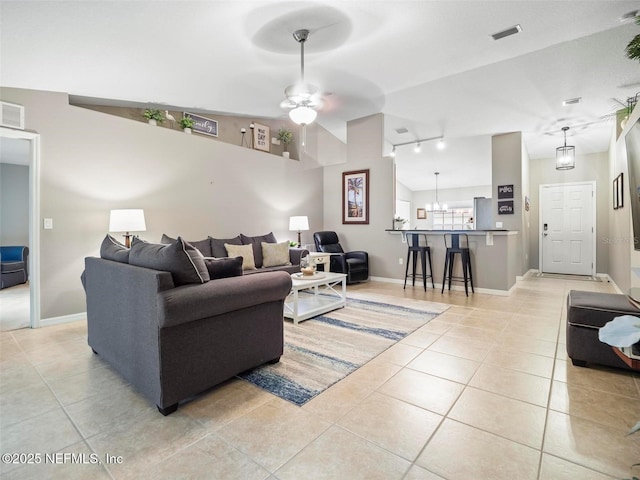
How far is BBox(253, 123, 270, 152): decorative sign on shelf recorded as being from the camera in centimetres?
584

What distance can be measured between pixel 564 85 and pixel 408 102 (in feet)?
6.71

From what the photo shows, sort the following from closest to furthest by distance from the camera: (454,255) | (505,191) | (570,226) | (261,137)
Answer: (454,255), (505,191), (261,137), (570,226)

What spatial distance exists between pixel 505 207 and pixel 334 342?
482 centimetres

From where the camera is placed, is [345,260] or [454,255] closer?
[454,255]

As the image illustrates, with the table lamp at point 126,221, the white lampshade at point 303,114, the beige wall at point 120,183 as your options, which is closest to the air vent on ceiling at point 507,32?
the white lampshade at point 303,114

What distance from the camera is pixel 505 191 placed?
587 centimetres

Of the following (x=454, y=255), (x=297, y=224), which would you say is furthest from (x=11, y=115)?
(x=454, y=255)

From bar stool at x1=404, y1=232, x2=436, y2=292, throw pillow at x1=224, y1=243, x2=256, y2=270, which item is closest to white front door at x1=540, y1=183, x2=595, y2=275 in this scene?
bar stool at x1=404, y1=232, x2=436, y2=292

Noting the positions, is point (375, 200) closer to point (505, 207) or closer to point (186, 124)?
point (505, 207)

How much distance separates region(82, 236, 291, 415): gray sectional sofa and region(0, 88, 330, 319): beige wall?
5.26 ft

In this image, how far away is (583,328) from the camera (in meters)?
2.34

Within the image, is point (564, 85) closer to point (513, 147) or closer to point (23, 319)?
point (513, 147)

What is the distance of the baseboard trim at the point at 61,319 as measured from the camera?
340 centimetres

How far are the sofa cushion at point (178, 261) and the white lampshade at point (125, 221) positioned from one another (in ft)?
6.24
